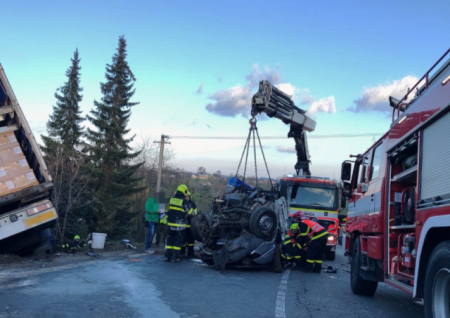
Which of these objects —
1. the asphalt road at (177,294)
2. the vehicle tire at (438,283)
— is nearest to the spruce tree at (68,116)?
the asphalt road at (177,294)

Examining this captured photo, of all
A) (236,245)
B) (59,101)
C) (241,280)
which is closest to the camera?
(241,280)

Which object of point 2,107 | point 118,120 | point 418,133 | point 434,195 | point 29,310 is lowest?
point 29,310

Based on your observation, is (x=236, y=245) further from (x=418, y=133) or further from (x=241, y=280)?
(x=418, y=133)

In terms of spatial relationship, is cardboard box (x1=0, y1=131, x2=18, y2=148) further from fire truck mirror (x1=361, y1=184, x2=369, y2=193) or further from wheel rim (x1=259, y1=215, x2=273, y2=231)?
fire truck mirror (x1=361, y1=184, x2=369, y2=193)

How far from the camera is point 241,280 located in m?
8.11

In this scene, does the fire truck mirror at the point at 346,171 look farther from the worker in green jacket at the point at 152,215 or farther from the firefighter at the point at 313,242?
the worker in green jacket at the point at 152,215

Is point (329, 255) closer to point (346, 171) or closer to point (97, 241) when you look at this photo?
point (346, 171)

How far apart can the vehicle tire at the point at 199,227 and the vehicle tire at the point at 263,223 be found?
138 centimetres

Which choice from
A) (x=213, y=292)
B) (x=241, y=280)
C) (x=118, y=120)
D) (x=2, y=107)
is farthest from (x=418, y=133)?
(x=118, y=120)

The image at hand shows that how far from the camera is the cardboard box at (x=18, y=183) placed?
26.3ft

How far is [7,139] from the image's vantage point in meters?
8.48

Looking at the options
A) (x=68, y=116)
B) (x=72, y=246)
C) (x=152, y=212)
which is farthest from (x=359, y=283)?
(x=68, y=116)

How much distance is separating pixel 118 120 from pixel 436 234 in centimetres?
2019

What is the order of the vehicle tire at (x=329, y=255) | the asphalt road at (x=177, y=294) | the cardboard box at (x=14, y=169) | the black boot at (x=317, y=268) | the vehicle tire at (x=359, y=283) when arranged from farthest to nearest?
the vehicle tire at (x=329, y=255) < the black boot at (x=317, y=268) < the cardboard box at (x=14, y=169) < the vehicle tire at (x=359, y=283) < the asphalt road at (x=177, y=294)
